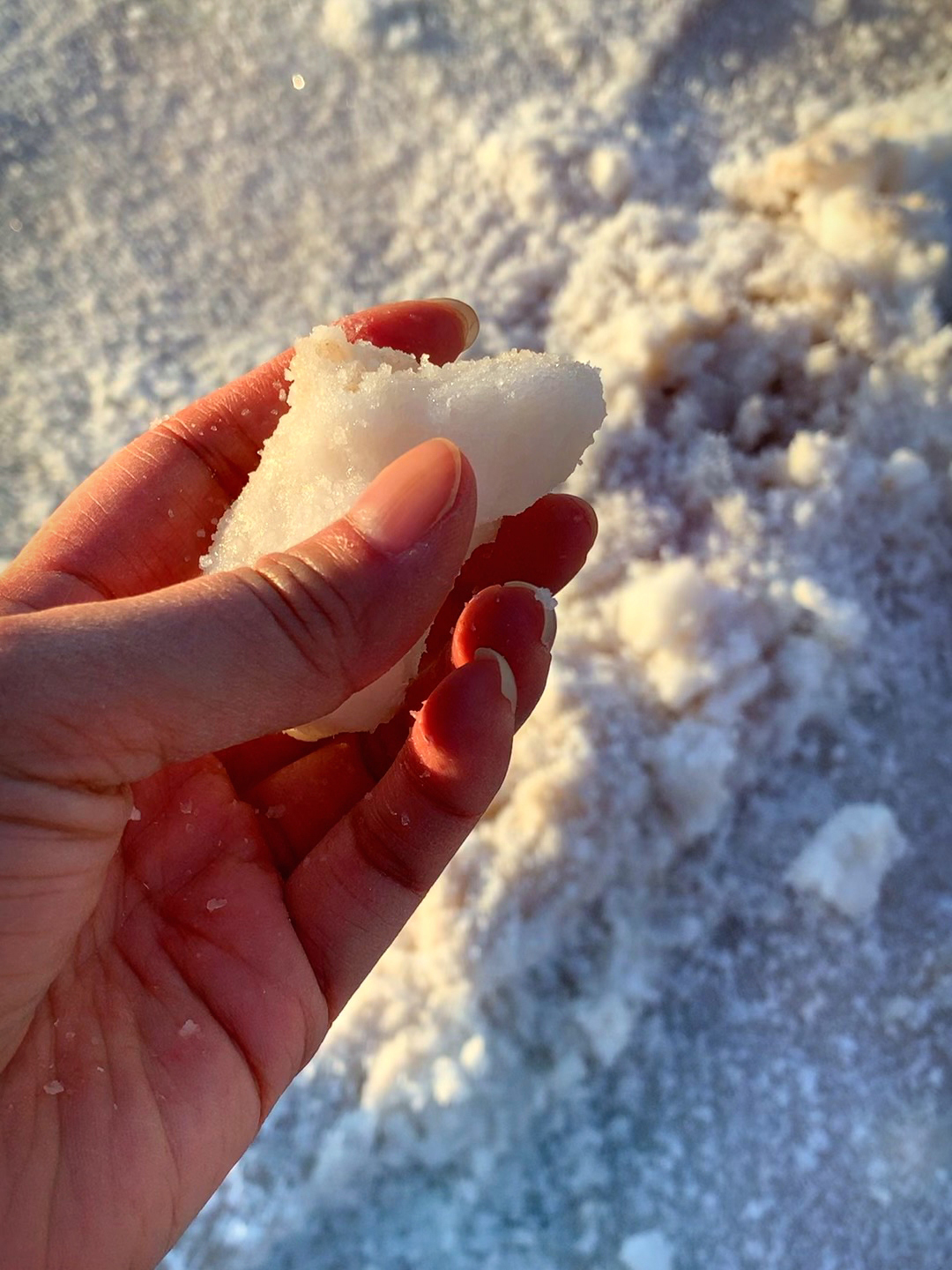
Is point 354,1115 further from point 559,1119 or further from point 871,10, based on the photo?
point 871,10

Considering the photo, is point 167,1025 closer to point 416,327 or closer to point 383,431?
point 383,431

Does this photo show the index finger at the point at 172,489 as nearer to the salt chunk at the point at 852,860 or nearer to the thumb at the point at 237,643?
the thumb at the point at 237,643

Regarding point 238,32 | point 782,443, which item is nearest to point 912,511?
point 782,443

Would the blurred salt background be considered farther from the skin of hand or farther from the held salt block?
the held salt block

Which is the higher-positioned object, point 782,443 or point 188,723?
point 188,723

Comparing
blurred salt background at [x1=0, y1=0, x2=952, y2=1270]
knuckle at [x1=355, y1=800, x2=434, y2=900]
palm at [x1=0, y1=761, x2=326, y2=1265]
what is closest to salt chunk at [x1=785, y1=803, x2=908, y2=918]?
blurred salt background at [x1=0, y1=0, x2=952, y2=1270]

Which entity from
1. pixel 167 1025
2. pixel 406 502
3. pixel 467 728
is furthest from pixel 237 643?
pixel 167 1025
